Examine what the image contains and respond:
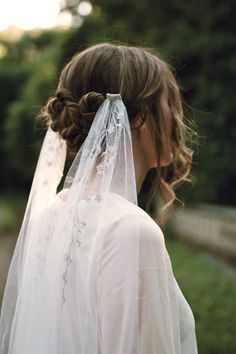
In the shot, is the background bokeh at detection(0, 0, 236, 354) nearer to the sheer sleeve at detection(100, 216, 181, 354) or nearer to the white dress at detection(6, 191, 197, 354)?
the white dress at detection(6, 191, 197, 354)

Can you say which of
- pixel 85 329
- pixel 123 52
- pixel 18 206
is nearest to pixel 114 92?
pixel 123 52

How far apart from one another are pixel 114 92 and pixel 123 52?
14 centimetres

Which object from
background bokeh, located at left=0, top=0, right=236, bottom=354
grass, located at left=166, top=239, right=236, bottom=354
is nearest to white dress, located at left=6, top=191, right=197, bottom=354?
grass, located at left=166, top=239, right=236, bottom=354

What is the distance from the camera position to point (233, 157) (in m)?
8.88

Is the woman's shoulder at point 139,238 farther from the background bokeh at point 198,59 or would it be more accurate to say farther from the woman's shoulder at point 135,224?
the background bokeh at point 198,59

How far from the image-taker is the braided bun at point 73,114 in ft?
5.93

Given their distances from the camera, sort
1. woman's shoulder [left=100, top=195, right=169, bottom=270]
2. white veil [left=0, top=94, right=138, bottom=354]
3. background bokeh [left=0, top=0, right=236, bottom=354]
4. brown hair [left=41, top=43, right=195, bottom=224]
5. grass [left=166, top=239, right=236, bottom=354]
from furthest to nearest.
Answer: background bokeh [left=0, top=0, right=236, bottom=354]
grass [left=166, top=239, right=236, bottom=354]
brown hair [left=41, top=43, right=195, bottom=224]
white veil [left=0, top=94, right=138, bottom=354]
woman's shoulder [left=100, top=195, right=169, bottom=270]

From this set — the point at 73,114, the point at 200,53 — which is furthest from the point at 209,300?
the point at 200,53

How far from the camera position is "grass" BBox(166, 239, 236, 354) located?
477 cm

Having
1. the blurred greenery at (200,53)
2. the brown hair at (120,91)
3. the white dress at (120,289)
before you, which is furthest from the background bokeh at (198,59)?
the white dress at (120,289)

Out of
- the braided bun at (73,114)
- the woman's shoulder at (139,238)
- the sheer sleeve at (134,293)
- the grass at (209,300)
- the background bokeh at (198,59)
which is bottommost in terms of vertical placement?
the grass at (209,300)

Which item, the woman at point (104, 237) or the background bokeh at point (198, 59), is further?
the background bokeh at point (198, 59)

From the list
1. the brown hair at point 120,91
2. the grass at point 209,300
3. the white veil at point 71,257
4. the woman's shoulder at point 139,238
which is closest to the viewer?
the woman's shoulder at point 139,238

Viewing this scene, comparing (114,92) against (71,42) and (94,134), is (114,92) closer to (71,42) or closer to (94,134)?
(94,134)
